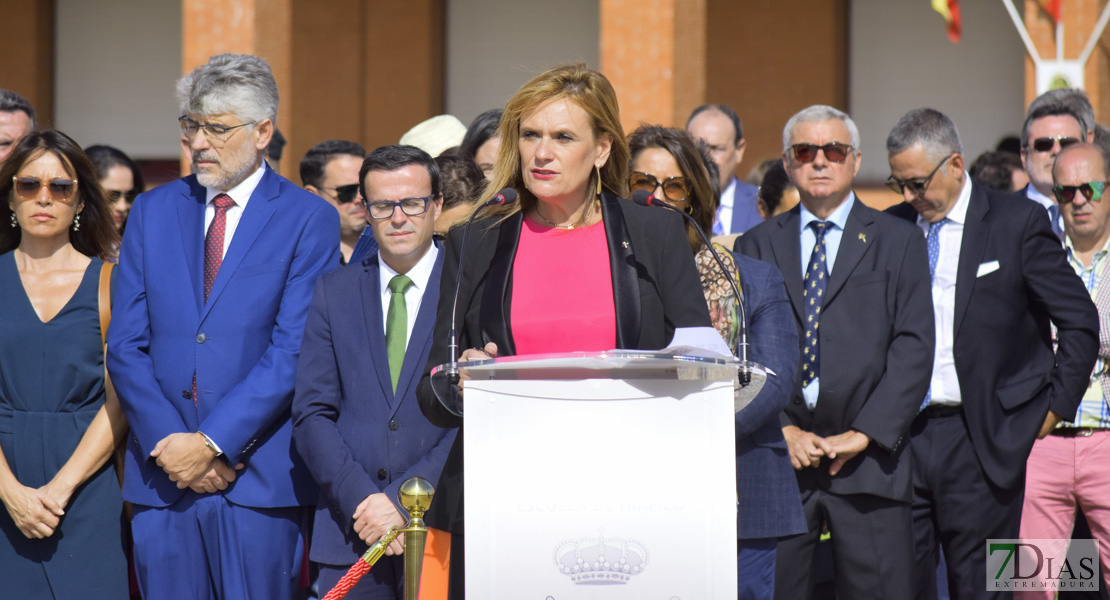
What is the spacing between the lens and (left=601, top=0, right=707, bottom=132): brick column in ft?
35.5

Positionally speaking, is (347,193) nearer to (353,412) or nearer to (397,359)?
(397,359)

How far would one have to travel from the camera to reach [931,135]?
5.17 meters

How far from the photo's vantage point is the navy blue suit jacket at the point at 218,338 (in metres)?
4.14

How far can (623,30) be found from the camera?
10875mm

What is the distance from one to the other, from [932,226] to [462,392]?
3.08 meters

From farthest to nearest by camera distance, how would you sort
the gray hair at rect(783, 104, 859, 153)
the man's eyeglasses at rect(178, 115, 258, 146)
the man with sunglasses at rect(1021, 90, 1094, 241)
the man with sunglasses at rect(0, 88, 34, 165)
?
the man with sunglasses at rect(1021, 90, 1094, 241) → the man with sunglasses at rect(0, 88, 34, 165) → the gray hair at rect(783, 104, 859, 153) → the man's eyeglasses at rect(178, 115, 258, 146)

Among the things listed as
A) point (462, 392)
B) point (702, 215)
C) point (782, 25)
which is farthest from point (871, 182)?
point (462, 392)

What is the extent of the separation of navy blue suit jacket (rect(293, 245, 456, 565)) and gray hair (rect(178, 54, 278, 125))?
0.71m

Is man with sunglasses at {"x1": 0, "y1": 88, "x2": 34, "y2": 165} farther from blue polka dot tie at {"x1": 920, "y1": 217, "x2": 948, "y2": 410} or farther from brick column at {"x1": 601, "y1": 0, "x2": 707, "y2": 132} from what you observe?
brick column at {"x1": 601, "y1": 0, "x2": 707, "y2": 132}

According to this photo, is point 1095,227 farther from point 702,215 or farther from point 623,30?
point 623,30

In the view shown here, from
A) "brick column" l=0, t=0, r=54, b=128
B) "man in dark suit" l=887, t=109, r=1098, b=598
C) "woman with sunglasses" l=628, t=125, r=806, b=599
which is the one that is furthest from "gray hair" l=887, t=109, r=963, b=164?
"brick column" l=0, t=0, r=54, b=128

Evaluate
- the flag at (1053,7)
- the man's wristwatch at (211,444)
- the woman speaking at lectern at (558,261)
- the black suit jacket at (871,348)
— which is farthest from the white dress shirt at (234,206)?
the flag at (1053,7)

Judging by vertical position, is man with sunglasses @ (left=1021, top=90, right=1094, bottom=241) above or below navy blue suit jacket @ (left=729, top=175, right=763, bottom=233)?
above

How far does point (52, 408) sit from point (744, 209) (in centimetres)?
456
